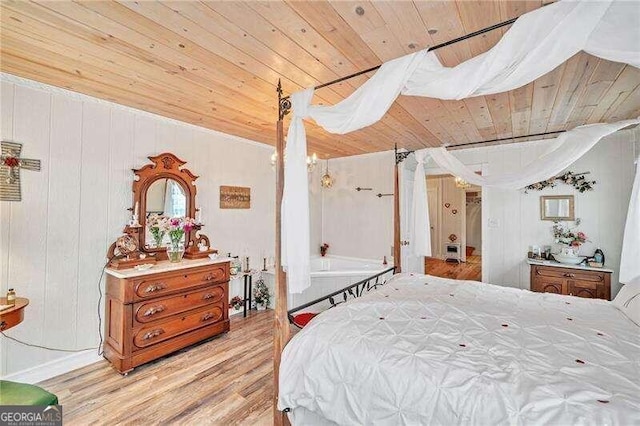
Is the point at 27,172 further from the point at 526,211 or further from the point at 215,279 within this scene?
the point at 526,211

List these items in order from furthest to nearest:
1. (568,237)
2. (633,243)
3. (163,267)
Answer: (568,237)
(163,267)
(633,243)

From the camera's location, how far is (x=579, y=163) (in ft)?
12.1

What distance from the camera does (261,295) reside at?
4172 mm

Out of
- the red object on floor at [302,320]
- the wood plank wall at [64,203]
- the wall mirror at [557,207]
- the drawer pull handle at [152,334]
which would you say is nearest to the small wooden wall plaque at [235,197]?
the wood plank wall at [64,203]

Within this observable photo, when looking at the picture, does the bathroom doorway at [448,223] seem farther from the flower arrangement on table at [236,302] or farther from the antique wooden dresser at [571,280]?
the flower arrangement on table at [236,302]

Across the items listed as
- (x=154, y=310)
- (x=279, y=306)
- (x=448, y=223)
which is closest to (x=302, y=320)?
(x=279, y=306)

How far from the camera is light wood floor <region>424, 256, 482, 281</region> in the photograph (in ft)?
20.1

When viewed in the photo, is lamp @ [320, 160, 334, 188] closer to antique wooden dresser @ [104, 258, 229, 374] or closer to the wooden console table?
antique wooden dresser @ [104, 258, 229, 374]

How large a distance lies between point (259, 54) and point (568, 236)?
4405 mm

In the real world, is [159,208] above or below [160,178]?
below

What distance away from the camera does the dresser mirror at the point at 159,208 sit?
9.69ft

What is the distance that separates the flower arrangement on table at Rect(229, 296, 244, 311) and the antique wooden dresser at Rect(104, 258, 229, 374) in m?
0.64

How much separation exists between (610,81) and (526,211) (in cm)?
222

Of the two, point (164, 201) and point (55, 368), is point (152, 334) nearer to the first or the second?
point (55, 368)
